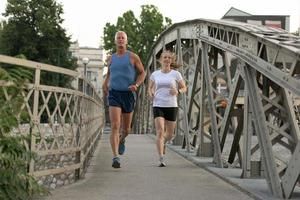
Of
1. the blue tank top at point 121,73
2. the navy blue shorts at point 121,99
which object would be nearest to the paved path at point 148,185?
the navy blue shorts at point 121,99

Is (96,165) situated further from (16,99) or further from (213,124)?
(16,99)

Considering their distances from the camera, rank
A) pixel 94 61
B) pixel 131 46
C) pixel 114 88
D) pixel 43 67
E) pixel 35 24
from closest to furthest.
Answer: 1. pixel 43 67
2. pixel 114 88
3. pixel 131 46
4. pixel 35 24
5. pixel 94 61

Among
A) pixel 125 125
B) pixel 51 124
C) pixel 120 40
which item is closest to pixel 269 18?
pixel 125 125

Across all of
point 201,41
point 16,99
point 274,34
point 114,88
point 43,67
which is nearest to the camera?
point 16,99

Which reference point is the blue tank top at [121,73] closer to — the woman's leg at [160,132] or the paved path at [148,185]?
the woman's leg at [160,132]

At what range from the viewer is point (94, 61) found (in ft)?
372

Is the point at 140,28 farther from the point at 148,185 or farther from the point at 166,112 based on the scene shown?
the point at 148,185

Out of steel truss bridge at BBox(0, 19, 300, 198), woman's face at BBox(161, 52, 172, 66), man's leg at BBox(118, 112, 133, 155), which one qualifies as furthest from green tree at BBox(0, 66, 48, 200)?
woman's face at BBox(161, 52, 172, 66)

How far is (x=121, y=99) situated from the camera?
382 inches

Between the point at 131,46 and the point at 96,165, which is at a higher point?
the point at 131,46

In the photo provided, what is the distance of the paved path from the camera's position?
22.5 ft

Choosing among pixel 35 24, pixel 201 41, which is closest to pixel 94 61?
pixel 35 24

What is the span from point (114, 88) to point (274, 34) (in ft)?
10.8

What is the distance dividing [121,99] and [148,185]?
7.44 ft
